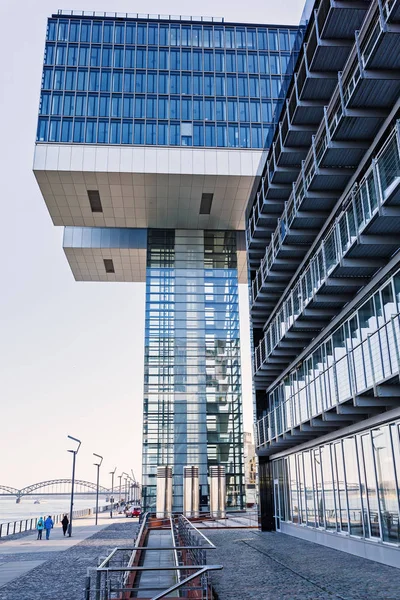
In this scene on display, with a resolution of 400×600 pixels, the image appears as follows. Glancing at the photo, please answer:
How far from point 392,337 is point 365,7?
8.08m

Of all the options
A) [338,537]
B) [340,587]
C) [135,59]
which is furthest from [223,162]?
[340,587]

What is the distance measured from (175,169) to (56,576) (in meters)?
25.6

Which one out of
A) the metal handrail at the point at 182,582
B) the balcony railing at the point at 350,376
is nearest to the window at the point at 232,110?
the balcony railing at the point at 350,376

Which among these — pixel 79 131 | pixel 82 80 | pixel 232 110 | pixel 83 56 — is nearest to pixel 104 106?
pixel 82 80

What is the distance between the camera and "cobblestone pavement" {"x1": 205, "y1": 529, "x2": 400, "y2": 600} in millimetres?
10219

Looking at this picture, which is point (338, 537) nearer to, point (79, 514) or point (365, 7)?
point (365, 7)

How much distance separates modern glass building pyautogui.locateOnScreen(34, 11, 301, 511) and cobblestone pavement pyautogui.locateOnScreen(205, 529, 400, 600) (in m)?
18.7

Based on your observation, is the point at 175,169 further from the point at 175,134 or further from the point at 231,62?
the point at 231,62

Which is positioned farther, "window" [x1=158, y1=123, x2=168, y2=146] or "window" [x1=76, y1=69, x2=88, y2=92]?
"window" [x1=76, y1=69, x2=88, y2=92]

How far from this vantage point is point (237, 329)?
1582 inches

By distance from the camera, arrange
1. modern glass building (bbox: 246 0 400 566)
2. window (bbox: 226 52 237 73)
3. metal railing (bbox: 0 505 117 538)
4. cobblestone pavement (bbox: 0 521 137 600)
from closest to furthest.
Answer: cobblestone pavement (bbox: 0 521 137 600), modern glass building (bbox: 246 0 400 566), metal railing (bbox: 0 505 117 538), window (bbox: 226 52 237 73)

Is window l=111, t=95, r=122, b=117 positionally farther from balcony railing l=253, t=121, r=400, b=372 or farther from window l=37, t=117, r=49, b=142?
balcony railing l=253, t=121, r=400, b=372

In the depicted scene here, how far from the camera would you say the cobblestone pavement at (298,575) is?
1022 centimetres

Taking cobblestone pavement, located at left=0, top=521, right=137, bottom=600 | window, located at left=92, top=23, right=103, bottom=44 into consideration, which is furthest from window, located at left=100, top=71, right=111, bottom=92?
cobblestone pavement, located at left=0, top=521, right=137, bottom=600
